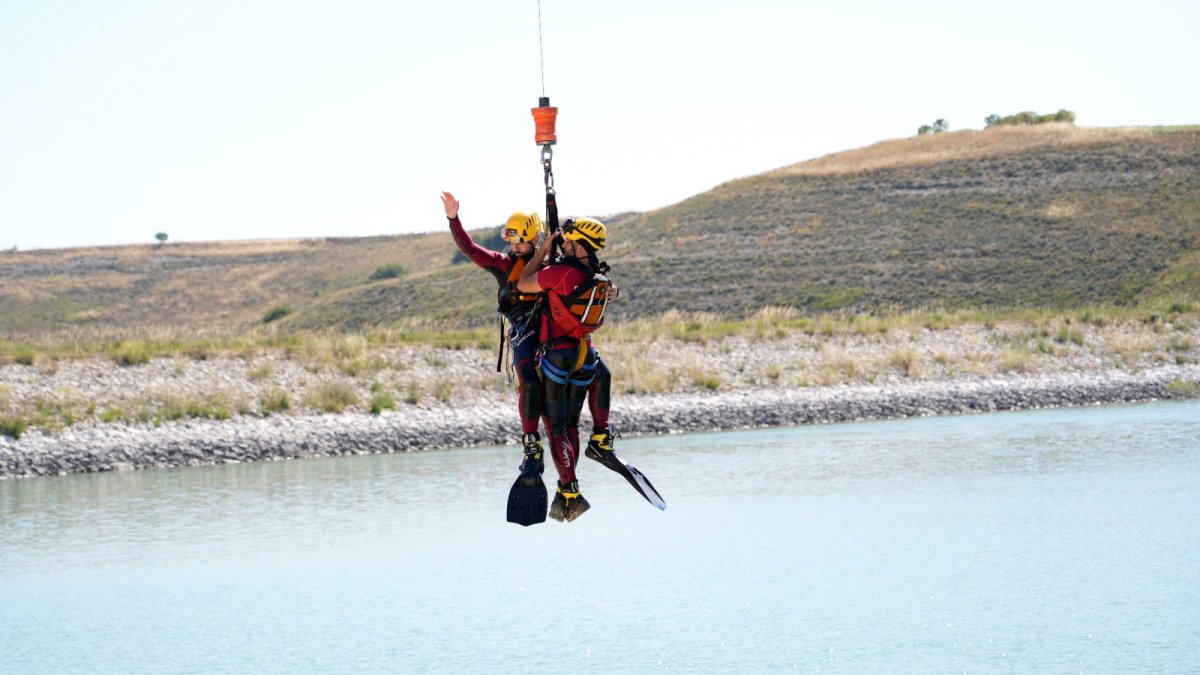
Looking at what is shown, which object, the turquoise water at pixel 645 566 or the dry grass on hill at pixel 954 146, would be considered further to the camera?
the dry grass on hill at pixel 954 146

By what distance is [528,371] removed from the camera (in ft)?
30.2

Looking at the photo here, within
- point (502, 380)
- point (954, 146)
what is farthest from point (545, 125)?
point (954, 146)

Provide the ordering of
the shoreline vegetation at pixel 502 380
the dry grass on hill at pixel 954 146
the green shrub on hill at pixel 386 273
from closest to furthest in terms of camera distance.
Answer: the shoreline vegetation at pixel 502 380 → the dry grass on hill at pixel 954 146 → the green shrub on hill at pixel 386 273

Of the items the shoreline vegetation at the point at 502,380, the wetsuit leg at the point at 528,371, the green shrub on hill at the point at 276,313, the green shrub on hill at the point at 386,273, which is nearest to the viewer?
the wetsuit leg at the point at 528,371

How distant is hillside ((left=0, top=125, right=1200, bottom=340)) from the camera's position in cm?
6731

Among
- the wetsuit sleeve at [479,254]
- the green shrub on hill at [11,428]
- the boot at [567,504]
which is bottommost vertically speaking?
the green shrub on hill at [11,428]

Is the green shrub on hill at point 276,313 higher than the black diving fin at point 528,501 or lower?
lower

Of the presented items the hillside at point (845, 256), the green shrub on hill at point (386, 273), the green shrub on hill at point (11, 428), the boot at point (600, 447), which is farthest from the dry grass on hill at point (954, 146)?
the boot at point (600, 447)

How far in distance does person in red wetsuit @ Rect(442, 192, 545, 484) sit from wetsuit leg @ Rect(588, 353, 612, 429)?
0.37m

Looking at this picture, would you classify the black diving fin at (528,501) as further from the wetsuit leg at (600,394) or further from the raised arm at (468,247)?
the raised arm at (468,247)

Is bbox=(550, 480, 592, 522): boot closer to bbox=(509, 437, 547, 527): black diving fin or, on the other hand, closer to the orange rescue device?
bbox=(509, 437, 547, 527): black diving fin

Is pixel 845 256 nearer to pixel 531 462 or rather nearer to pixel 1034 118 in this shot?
pixel 1034 118

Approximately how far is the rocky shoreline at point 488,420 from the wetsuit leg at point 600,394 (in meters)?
24.2

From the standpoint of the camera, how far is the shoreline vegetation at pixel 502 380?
33688mm
